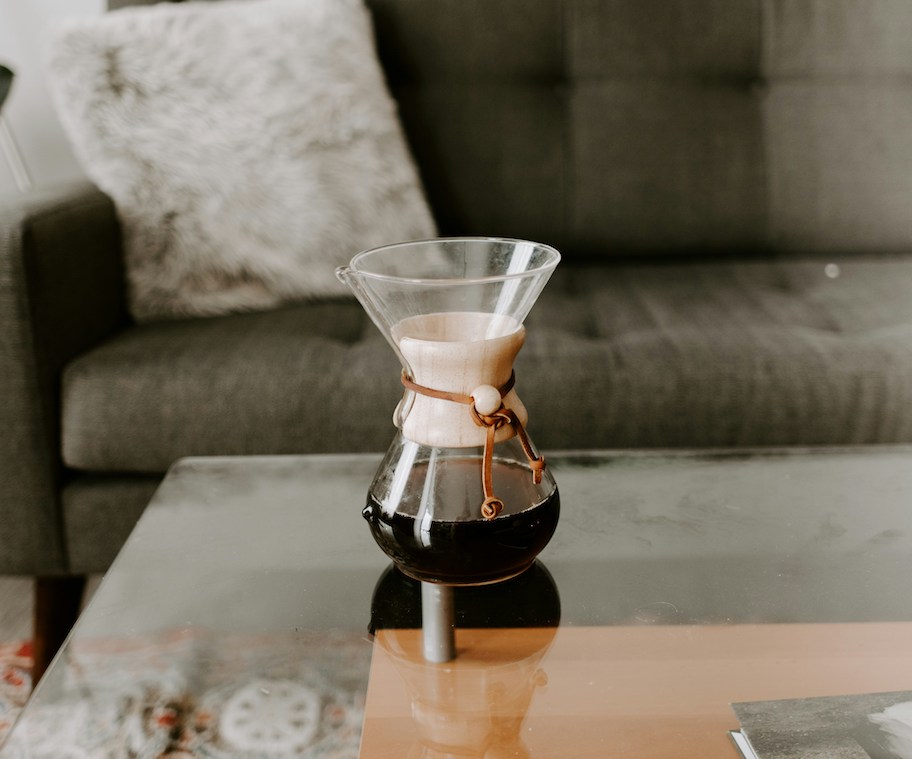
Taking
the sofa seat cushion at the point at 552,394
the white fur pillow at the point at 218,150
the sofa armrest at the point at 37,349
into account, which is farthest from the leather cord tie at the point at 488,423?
the white fur pillow at the point at 218,150

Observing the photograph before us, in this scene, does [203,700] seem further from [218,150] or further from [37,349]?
[218,150]

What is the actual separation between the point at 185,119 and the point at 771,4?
1030 millimetres

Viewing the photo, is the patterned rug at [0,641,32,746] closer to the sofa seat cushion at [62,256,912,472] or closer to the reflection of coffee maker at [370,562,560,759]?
the sofa seat cushion at [62,256,912,472]

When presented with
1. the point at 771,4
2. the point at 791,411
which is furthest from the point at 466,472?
the point at 771,4

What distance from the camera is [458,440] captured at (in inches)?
20.4

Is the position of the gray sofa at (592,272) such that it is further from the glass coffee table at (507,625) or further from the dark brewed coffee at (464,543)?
the dark brewed coffee at (464,543)

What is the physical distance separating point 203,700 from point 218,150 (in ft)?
3.24

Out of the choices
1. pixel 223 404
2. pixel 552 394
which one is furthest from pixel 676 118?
pixel 223 404

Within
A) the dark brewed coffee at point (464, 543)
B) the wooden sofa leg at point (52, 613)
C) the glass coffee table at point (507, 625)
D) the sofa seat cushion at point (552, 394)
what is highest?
the dark brewed coffee at point (464, 543)

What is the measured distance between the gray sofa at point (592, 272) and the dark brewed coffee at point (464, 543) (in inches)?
20.8

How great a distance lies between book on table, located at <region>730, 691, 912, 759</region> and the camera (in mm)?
441

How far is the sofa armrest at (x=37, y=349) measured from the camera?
42.6 inches

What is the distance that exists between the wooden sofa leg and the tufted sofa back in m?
0.89

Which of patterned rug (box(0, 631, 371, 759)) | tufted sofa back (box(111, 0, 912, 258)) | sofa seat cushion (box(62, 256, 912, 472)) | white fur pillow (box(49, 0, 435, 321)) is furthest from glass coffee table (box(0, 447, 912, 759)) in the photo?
tufted sofa back (box(111, 0, 912, 258))
